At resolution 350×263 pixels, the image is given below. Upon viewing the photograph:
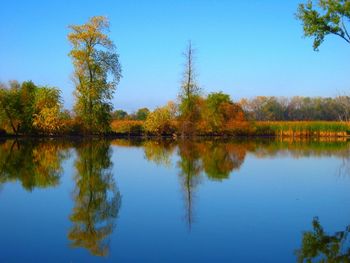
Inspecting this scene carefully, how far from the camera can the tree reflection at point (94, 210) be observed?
17.7 ft

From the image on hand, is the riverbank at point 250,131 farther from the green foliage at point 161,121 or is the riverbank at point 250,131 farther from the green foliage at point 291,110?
the green foliage at point 291,110

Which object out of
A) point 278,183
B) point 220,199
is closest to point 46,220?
point 220,199

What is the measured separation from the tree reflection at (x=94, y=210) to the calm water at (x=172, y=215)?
0.02 m

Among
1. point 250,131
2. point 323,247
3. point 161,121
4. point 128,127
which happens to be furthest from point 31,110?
point 323,247

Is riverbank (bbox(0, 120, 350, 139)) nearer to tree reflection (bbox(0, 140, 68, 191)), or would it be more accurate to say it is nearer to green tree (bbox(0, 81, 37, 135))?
green tree (bbox(0, 81, 37, 135))

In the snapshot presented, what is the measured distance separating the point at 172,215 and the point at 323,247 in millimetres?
2622

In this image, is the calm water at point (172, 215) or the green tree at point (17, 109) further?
the green tree at point (17, 109)

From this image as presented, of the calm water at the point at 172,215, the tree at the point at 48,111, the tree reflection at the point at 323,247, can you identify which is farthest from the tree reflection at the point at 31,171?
the tree at the point at 48,111

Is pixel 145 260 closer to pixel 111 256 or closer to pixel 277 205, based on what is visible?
pixel 111 256

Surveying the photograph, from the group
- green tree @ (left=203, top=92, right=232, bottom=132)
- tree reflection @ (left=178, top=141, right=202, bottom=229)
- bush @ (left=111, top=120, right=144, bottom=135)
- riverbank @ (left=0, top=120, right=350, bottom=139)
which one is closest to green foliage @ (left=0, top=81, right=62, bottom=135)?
riverbank @ (left=0, top=120, right=350, bottom=139)

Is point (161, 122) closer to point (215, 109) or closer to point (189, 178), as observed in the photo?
point (215, 109)

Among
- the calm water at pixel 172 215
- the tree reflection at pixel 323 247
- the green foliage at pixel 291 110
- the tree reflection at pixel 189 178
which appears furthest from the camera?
the green foliage at pixel 291 110

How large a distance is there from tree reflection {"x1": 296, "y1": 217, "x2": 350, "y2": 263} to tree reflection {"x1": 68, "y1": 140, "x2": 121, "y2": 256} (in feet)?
7.65

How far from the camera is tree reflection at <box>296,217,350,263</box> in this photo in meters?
4.70
